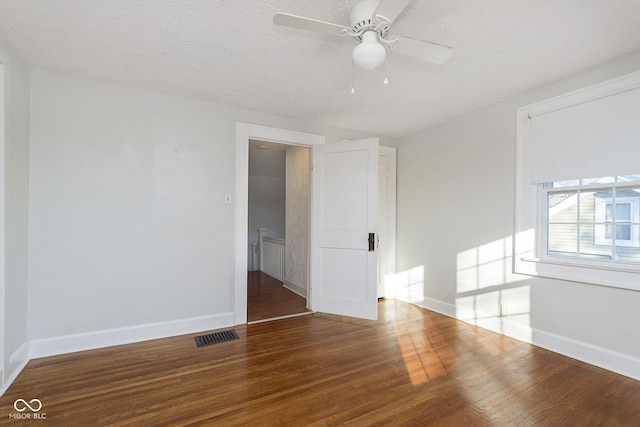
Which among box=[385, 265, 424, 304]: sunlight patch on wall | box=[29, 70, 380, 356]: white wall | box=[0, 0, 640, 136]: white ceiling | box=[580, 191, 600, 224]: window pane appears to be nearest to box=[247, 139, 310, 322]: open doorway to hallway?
box=[29, 70, 380, 356]: white wall

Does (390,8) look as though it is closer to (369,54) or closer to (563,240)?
(369,54)

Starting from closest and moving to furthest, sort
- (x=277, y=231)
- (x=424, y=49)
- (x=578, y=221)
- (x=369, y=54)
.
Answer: (x=369, y=54)
(x=424, y=49)
(x=578, y=221)
(x=277, y=231)

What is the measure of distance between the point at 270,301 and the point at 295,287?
2.05 ft

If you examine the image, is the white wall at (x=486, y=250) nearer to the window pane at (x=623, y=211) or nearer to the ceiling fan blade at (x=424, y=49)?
the window pane at (x=623, y=211)

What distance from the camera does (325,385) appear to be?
6.60ft

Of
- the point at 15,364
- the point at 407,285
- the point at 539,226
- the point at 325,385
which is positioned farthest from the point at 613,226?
the point at 15,364

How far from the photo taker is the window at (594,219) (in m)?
2.20

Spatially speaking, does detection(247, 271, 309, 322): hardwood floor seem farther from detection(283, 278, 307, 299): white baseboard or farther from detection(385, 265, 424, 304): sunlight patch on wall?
detection(385, 265, 424, 304): sunlight patch on wall

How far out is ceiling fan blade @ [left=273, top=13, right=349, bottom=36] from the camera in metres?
1.41

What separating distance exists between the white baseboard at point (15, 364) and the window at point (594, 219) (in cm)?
439

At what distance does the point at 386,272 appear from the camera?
422 centimetres

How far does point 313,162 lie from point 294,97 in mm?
921

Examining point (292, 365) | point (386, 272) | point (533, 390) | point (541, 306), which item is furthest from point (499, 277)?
point (292, 365)

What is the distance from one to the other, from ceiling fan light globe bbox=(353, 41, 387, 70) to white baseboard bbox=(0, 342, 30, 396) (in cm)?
306
